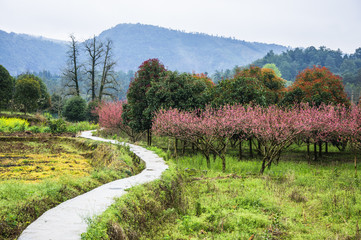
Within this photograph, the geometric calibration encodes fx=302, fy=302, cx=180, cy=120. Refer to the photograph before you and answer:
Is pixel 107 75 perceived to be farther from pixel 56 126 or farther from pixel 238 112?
pixel 238 112

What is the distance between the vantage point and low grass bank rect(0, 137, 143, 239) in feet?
18.2

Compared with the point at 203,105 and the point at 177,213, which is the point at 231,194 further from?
the point at 203,105

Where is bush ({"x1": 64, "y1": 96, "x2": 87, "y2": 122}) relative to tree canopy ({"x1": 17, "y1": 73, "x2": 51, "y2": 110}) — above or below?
below

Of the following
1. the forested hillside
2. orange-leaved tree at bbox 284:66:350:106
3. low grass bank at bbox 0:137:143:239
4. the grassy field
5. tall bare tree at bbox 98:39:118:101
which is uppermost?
the forested hillside

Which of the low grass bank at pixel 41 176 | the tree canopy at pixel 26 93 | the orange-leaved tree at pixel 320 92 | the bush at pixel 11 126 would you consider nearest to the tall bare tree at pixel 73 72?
the tree canopy at pixel 26 93

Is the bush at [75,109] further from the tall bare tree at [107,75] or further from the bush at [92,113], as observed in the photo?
the tall bare tree at [107,75]

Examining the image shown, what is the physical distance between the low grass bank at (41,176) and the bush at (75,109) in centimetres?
2079

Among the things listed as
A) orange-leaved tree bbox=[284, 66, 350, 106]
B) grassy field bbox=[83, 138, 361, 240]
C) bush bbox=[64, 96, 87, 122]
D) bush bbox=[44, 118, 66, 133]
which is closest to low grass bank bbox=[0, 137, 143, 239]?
grassy field bbox=[83, 138, 361, 240]

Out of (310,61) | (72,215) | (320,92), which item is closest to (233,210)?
(72,215)

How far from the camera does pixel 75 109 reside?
40188 millimetres

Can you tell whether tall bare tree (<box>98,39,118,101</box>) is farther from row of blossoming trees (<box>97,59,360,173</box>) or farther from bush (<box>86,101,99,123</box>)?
row of blossoming trees (<box>97,59,360,173</box>)

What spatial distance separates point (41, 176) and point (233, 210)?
6.27 meters

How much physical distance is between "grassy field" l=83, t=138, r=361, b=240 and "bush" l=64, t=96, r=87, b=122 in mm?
32956

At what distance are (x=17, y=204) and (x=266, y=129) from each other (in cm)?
917
